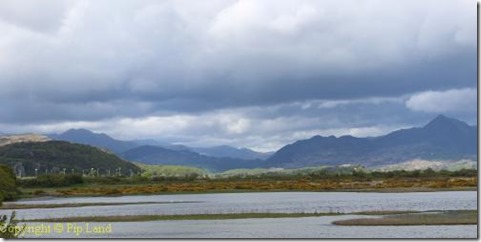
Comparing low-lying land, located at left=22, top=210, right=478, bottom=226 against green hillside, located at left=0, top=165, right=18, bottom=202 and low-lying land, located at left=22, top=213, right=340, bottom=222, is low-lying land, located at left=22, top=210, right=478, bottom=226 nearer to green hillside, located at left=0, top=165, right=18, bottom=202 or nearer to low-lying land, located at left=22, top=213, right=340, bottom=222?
low-lying land, located at left=22, top=213, right=340, bottom=222

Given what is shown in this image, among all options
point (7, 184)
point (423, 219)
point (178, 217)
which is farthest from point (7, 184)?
point (423, 219)

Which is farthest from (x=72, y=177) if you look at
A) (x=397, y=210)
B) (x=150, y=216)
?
(x=397, y=210)

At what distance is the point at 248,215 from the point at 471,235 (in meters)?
26.2

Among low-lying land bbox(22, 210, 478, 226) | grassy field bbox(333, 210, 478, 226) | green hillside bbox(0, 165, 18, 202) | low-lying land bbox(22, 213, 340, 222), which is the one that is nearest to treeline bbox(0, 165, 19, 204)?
green hillside bbox(0, 165, 18, 202)

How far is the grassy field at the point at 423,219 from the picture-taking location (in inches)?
2301

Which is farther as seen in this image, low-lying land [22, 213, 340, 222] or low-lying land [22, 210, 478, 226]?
low-lying land [22, 213, 340, 222]

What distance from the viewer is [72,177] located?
182875 mm

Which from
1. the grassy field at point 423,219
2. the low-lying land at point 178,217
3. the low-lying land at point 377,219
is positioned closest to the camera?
the grassy field at point 423,219

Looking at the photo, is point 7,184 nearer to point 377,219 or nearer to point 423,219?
point 377,219

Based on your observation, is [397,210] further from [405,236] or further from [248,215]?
[405,236]

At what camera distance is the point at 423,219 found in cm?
6119

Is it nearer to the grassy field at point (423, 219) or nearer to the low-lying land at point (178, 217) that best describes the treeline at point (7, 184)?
the low-lying land at point (178, 217)

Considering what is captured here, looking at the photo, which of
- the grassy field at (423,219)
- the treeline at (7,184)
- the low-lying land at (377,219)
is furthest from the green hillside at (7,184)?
the grassy field at (423,219)

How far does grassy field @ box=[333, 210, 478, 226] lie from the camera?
2301 inches
